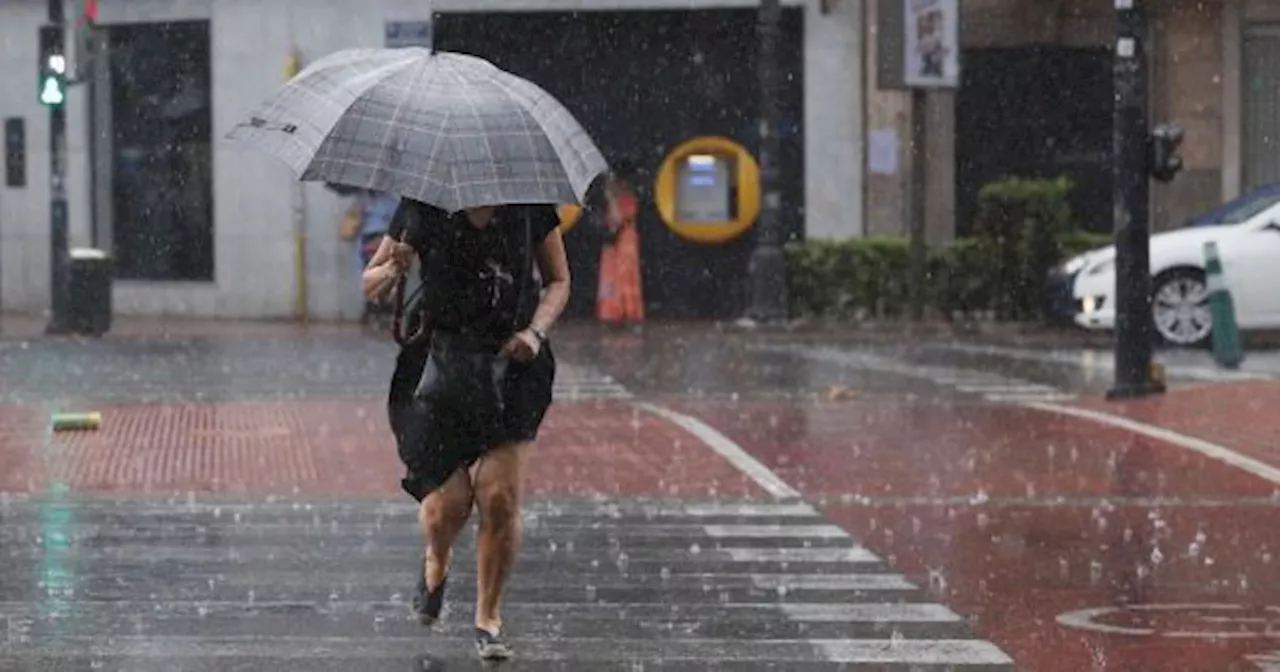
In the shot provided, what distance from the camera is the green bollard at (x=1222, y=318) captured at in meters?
22.5

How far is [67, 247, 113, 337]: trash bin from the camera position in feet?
90.6

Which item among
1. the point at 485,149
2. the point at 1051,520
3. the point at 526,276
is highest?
the point at 485,149

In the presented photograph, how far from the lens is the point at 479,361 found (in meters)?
8.55

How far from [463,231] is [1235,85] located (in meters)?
24.4

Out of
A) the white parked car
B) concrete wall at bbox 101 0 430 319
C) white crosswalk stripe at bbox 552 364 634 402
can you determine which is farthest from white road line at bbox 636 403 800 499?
concrete wall at bbox 101 0 430 319

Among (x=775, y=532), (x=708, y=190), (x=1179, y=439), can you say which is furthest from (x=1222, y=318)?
(x=775, y=532)

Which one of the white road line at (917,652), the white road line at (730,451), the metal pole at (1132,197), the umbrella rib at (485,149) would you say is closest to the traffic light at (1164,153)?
the metal pole at (1132,197)

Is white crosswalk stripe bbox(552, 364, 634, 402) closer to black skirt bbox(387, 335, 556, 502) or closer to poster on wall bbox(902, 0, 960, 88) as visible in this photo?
poster on wall bbox(902, 0, 960, 88)

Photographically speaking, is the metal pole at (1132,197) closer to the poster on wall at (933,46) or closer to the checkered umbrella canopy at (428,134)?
the poster on wall at (933,46)

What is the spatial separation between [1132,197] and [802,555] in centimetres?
784

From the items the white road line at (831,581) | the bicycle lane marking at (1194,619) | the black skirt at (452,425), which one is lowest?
the bicycle lane marking at (1194,619)

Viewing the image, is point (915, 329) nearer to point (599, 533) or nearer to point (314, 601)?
point (599, 533)

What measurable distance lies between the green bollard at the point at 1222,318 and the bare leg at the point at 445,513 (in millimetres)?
14647

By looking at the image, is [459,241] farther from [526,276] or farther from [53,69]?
[53,69]
